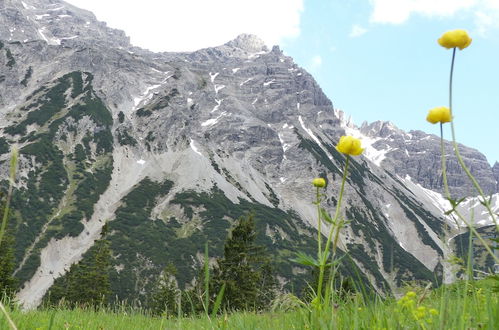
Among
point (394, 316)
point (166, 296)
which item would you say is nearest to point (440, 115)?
point (394, 316)

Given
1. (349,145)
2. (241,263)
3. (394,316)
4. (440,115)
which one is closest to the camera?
(394,316)

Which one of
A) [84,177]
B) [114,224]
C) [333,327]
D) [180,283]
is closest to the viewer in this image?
[333,327]

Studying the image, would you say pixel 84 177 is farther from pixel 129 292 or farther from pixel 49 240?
pixel 129 292

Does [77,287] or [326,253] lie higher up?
[326,253]

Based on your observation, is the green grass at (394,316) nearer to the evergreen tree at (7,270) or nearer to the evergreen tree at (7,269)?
the evergreen tree at (7,269)

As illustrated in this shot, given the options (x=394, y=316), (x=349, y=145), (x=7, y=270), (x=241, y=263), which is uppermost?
(x=349, y=145)

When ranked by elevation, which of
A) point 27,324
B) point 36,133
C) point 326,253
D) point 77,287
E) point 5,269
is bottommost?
point 77,287

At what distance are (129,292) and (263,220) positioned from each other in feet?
276

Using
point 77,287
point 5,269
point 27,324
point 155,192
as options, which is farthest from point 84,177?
point 27,324

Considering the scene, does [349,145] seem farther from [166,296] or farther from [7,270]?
[7,270]

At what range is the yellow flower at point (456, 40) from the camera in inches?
102

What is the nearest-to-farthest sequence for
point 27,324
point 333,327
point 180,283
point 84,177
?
point 333,327 → point 27,324 → point 180,283 → point 84,177

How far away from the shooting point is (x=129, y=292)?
420 ft

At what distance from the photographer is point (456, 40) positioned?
2.62m
